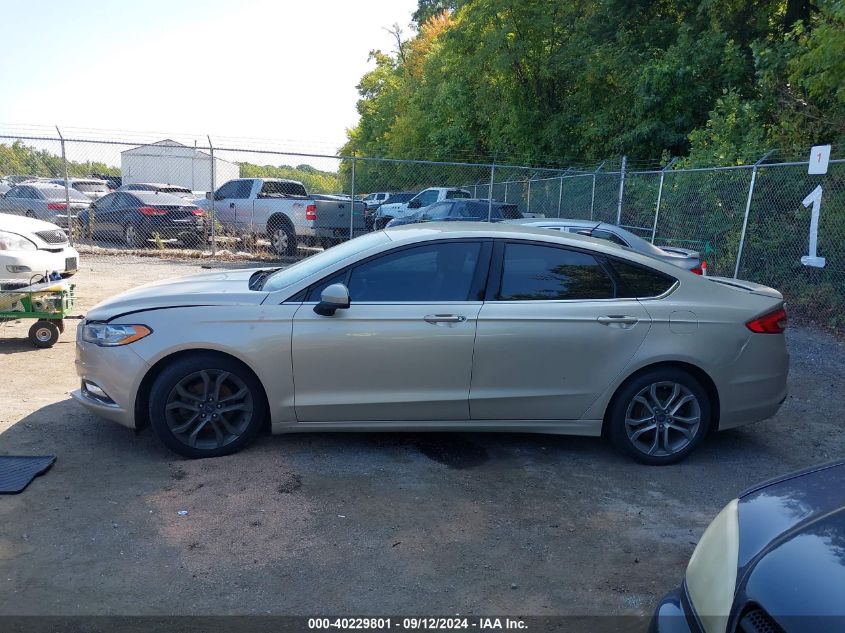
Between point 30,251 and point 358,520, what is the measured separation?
6631mm

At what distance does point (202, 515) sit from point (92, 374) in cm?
144

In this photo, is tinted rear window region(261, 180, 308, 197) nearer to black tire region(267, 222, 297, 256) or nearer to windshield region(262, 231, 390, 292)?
black tire region(267, 222, 297, 256)

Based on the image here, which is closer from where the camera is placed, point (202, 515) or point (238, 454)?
point (202, 515)

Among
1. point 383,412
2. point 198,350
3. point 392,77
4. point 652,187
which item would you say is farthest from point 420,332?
point 392,77

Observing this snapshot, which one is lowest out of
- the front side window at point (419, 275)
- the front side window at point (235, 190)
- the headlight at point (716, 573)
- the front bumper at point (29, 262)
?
the headlight at point (716, 573)

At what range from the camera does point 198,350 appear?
4777 millimetres

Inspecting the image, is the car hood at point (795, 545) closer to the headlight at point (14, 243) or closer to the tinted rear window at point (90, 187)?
the headlight at point (14, 243)

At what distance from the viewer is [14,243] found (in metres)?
8.70

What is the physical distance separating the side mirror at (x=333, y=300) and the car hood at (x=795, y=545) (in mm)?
2769

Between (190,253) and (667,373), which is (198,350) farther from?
(190,253)

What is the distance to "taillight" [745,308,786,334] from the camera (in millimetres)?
5090

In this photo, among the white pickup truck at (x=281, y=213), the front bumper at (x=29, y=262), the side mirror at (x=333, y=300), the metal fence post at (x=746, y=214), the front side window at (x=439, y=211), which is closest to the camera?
the side mirror at (x=333, y=300)

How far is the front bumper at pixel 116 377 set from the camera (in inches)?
186

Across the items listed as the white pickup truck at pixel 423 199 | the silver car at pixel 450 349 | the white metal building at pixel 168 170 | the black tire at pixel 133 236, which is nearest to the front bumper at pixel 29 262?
the silver car at pixel 450 349
